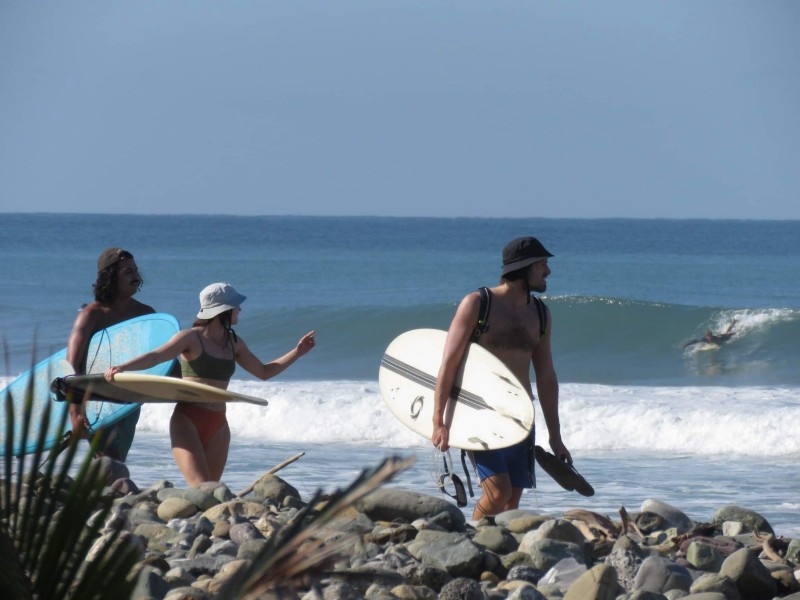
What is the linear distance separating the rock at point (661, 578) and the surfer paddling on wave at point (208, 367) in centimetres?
197

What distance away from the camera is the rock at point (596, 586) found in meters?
3.93

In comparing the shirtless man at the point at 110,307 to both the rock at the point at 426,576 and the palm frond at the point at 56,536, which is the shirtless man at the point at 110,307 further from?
the palm frond at the point at 56,536

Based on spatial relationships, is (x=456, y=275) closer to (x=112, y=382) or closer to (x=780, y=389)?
(x=780, y=389)

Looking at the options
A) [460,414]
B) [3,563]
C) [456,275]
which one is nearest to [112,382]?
[460,414]

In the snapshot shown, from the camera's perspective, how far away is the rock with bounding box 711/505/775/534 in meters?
5.66

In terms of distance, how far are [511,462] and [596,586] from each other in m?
1.32

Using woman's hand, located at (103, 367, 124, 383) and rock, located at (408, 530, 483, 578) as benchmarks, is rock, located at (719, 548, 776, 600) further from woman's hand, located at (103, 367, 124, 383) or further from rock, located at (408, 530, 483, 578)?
woman's hand, located at (103, 367, 124, 383)

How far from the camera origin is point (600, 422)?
1202 centimetres

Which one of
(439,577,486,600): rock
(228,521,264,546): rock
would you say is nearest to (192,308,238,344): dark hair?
(228,521,264,546): rock

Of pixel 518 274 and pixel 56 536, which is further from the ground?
pixel 518 274

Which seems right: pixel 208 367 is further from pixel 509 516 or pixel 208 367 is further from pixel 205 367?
pixel 509 516

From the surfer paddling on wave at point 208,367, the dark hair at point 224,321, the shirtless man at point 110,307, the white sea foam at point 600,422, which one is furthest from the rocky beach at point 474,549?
the white sea foam at point 600,422

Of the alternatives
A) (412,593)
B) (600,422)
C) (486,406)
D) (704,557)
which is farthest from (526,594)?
(600,422)

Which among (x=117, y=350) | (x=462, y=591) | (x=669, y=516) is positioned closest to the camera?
(x=462, y=591)
